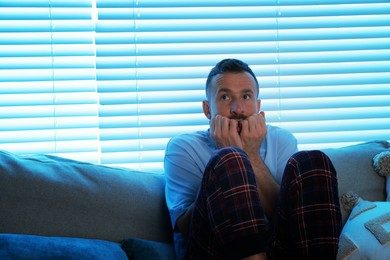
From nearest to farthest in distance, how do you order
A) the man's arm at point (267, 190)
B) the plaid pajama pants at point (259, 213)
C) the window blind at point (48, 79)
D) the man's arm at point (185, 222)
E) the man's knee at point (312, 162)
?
the plaid pajama pants at point (259, 213) → the man's knee at point (312, 162) → the man's arm at point (185, 222) → the man's arm at point (267, 190) → the window blind at point (48, 79)

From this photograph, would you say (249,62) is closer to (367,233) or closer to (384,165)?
(384,165)

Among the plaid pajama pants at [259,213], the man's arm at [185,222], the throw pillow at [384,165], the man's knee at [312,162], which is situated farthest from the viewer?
the throw pillow at [384,165]

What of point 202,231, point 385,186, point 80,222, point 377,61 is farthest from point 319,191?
point 377,61

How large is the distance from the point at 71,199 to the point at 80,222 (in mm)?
91

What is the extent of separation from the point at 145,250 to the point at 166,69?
0.99 metres

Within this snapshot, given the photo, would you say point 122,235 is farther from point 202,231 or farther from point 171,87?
point 171,87

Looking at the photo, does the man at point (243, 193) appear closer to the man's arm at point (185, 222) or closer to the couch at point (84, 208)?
the man's arm at point (185, 222)

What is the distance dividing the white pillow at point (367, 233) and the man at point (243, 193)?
0.64ft

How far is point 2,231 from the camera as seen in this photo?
157 centimetres

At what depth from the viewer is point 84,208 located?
5.49ft

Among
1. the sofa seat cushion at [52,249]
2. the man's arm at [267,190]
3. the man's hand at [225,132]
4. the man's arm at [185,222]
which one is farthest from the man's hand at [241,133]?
the sofa seat cushion at [52,249]

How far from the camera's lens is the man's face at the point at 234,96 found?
1.90 m

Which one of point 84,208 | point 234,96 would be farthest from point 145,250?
point 234,96

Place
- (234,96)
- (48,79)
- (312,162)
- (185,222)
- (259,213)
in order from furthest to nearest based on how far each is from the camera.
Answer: (48,79), (234,96), (185,222), (312,162), (259,213)
